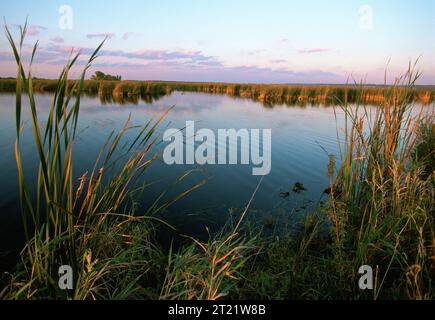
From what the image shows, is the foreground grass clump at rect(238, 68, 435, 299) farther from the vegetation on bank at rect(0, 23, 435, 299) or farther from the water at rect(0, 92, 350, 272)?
the water at rect(0, 92, 350, 272)

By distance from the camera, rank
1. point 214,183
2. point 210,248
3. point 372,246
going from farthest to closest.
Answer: point 214,183
point 372,246
point 210,248

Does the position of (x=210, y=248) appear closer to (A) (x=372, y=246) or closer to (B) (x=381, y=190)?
(A) (x=372, y=246)

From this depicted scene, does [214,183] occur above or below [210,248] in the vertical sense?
below

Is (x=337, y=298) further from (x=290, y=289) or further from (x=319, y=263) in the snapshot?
(x=319, y=263)

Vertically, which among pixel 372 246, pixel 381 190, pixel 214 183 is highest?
pixel 381 190

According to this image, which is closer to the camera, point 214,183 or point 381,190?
point 381,190

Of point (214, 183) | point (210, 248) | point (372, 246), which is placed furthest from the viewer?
point (214, 183)

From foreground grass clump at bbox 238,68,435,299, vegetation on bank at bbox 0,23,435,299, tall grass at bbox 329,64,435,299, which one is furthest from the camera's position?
tall grass at bbox 329,64,435,299

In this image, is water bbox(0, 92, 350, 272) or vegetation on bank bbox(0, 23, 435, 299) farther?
water bbox(0, 92, 350, 272)

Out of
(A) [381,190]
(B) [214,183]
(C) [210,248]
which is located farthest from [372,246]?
(B) [214,183]

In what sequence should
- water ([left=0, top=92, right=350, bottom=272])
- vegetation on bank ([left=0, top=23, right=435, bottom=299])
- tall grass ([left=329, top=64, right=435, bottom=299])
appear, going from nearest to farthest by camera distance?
vegetation on bank ([left=0, top=23, right=435, bottom=299]) < tall grass ([left=329, top=64, right=435, bottom=299]) < water ([left=0, top=92, right=350, bottom=272])

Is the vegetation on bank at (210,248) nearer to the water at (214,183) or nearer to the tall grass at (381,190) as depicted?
the tall grass at (381,190)

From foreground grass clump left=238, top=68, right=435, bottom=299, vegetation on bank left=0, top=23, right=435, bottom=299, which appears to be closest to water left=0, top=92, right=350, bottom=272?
vegetation on bank left=0, top=23, right=435, bottom=299

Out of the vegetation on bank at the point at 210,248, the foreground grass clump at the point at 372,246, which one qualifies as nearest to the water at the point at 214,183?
the vegetation on bank at the point at 210,248
